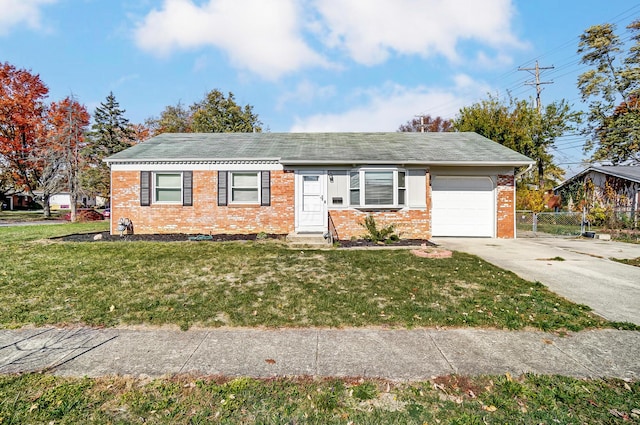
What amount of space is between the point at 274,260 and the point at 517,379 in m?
5.65

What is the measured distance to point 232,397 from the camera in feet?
8.71

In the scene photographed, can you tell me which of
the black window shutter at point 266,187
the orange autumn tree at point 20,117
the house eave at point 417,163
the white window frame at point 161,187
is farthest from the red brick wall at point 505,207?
the orange autumn tree at point 20,117

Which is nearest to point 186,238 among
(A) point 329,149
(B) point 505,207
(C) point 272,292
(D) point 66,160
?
(A) point 329,149

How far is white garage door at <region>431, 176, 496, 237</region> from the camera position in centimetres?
1220

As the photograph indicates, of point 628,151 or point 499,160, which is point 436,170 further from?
point 628,151

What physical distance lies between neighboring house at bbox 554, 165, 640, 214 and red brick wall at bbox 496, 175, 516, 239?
7.17 m

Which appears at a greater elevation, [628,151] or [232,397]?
[628,151]

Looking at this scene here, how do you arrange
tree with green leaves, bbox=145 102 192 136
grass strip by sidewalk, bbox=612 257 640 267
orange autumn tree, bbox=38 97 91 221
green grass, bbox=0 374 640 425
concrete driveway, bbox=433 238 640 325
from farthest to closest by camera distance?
tree with green leaves, bbox=145 102 192 136, orange autumn tree, bbox=38 97 91 221, grass strip by sidewalk, bbox=612 257 640 267, concrete driveway, bbox=433 238 640 325, green grass, bbox=0 374 640 425

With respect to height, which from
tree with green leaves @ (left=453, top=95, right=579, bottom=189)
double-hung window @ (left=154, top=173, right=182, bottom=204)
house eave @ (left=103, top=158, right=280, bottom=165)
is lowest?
double-hung window @ (left=154, top=173, right=182, bottom=204)

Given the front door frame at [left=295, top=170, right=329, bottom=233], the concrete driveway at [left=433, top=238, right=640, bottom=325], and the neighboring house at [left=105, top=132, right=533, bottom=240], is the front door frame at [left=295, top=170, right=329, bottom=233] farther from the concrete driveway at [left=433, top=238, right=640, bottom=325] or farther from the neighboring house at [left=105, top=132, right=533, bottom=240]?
the concrete driveway at [left=433, top=238, right=640, bottom=325]

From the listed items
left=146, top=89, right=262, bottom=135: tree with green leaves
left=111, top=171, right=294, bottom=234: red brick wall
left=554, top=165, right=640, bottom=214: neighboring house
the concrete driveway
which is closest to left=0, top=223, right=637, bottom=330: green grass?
the concrete driveway

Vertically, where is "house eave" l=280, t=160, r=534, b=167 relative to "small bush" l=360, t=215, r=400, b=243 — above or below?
above

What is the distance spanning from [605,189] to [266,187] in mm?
19689

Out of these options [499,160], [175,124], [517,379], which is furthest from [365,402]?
[175,124]
